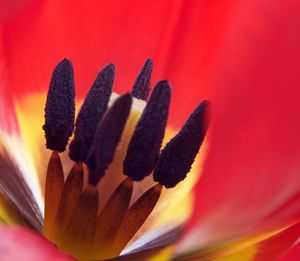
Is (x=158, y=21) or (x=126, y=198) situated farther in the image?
(x=158, y=21)

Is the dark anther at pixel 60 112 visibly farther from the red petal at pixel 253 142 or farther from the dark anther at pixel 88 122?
the red petal at pixel 253 142

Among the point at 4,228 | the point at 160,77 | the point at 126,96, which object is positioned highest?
the point at 160,77

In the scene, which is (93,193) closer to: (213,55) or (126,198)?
(126,198)

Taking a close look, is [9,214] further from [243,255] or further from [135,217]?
[243,255]

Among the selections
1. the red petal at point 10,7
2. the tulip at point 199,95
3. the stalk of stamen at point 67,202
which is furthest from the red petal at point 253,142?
the red petal at point 10,7

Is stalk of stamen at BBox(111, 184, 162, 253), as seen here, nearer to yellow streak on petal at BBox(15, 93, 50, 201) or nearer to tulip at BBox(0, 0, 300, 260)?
tulip at BBox(0, 0, 300, 260)

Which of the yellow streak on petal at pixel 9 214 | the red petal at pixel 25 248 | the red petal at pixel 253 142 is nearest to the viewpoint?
the red petal at pixel 25 248

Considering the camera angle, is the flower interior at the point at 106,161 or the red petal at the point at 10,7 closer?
the flower interior at the point at 106,161

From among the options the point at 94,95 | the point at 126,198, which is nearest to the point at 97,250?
the point at 126,198
